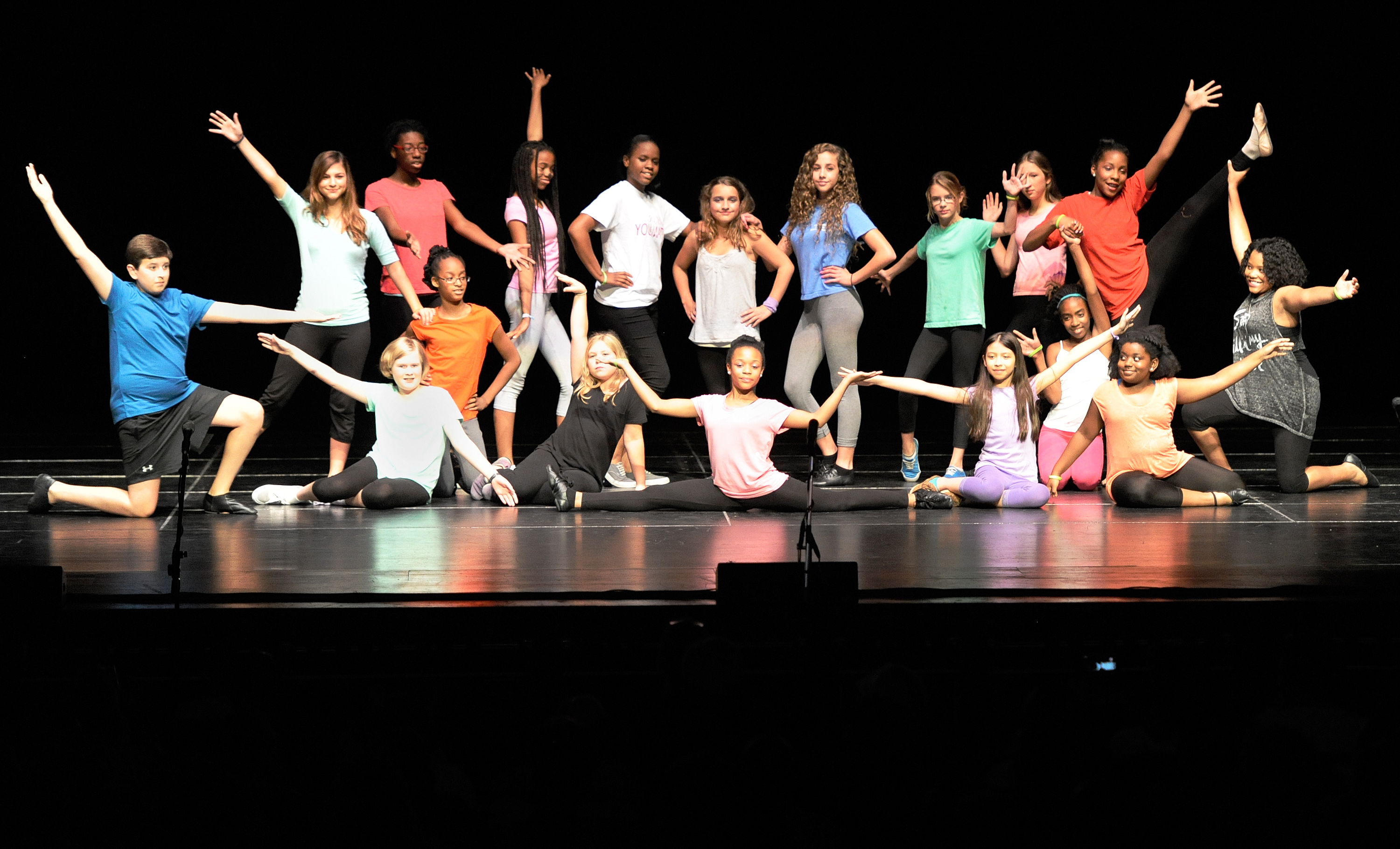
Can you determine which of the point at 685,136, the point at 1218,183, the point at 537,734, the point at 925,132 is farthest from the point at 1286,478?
the point at 537,734

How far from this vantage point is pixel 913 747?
6.44 ft

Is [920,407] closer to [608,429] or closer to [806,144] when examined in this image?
[806,144]

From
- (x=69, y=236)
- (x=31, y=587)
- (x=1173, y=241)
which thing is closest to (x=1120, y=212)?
(x=1173, y=241)

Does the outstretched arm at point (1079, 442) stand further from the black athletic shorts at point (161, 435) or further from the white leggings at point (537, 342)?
the black athletic shorts at point (161, 435)

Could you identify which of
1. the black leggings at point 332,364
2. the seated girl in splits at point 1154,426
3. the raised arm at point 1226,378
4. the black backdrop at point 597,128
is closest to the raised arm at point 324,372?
the black leggings at point 332,364

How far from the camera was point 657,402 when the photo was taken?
5141 mm

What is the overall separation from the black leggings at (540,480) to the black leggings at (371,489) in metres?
0.36

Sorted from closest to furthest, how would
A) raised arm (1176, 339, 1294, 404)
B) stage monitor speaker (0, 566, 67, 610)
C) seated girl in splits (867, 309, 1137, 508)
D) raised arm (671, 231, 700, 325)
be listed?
stage monitor speaker (0, 566, 67, 610) < seated girl in splits (867, 309, 1137, 508) < raised arm (1176, 339, 1294, 404) < raised arm (671, 231, 700, 325)

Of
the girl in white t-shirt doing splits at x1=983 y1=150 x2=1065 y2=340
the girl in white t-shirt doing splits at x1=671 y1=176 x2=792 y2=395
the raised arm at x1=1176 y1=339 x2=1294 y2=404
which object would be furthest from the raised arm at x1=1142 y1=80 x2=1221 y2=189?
the girl in white t-shirt doing splits at x1=671 y1=176 x2=792 y2=395

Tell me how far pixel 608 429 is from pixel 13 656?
122 inches

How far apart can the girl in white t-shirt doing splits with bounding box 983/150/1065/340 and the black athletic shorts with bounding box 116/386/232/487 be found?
3388 millimetres

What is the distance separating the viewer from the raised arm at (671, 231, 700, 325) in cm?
599

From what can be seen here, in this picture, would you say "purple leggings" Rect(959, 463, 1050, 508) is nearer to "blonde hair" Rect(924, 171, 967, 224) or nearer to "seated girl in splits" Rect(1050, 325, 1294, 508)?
"seated girl in splits" Rect(1050, 325, 1294, 508)

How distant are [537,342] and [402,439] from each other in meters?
0.86
